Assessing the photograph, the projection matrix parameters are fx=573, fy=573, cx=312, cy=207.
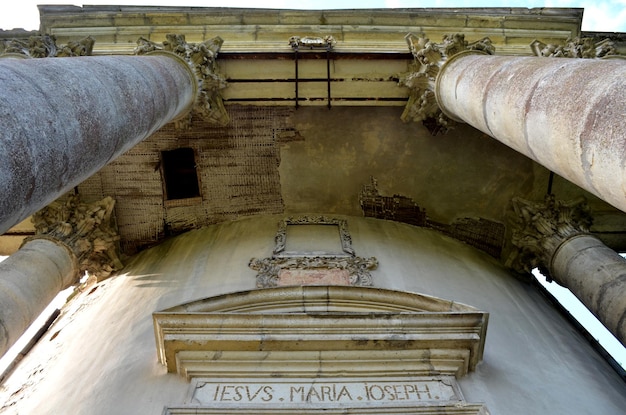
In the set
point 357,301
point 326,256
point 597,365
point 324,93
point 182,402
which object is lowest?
point 182,402

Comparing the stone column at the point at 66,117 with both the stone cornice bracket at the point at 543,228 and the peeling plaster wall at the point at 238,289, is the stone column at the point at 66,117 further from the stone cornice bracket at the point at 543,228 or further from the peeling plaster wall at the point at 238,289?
the stone cornice bracket at the point at 543,228

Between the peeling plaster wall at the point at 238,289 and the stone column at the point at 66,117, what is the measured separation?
3.01m

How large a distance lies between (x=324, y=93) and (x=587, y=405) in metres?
7.19

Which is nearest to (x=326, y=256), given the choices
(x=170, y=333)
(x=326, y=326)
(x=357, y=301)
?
(x=357, y=301)

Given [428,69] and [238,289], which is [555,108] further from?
[238,289]

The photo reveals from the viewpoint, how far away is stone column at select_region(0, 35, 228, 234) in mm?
4031

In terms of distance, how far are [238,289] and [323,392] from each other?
10.6 ft

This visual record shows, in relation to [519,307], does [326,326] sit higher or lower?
lower

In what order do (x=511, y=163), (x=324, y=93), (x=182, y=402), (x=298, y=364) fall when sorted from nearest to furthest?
1. (x=182, y=402)
2. (x=298, y=364)
3. (x=324, y=93)
4. (x=511, y=163)

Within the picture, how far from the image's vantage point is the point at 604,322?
28.7 ft

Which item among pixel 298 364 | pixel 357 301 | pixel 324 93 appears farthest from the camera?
pixel 324 93

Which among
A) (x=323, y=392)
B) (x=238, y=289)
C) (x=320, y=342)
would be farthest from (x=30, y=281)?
(x=323, y=392)

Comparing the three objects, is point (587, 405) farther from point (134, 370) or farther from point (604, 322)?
point (134, 370)

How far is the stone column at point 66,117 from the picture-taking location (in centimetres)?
403
